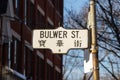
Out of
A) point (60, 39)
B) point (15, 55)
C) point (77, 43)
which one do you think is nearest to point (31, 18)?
point (15, 55)

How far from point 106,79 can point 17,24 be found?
33338 millimetres

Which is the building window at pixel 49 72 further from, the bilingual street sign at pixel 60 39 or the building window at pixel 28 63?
the bilingual street sign at pixel 60 39

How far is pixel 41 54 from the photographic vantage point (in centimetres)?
3959

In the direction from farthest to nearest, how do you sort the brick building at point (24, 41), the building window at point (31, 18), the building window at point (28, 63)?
the building window at point (31, 18) < the building window at point (28, 63) < the brick building at point (24, 41)

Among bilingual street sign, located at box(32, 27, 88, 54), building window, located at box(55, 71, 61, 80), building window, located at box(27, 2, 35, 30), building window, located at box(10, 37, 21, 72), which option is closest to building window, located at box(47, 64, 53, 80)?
building window, located at box(55, 71, 61, 80)

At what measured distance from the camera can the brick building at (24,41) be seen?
26625 millimetres

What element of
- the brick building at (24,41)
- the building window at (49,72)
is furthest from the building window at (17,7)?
the building window at (49,72)

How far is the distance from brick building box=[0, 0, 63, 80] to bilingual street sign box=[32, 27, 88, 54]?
10462mm

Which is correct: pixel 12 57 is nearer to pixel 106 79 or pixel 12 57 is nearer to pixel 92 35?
pixel 92 35

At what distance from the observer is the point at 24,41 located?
107 feet

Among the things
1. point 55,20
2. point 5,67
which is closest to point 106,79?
point 55,20

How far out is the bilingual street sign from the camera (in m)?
10.6

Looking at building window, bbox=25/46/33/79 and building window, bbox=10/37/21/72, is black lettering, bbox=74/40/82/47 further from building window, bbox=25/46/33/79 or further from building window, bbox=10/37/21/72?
building window, bbox=25/46/33/79

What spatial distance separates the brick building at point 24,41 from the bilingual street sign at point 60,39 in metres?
10.5
